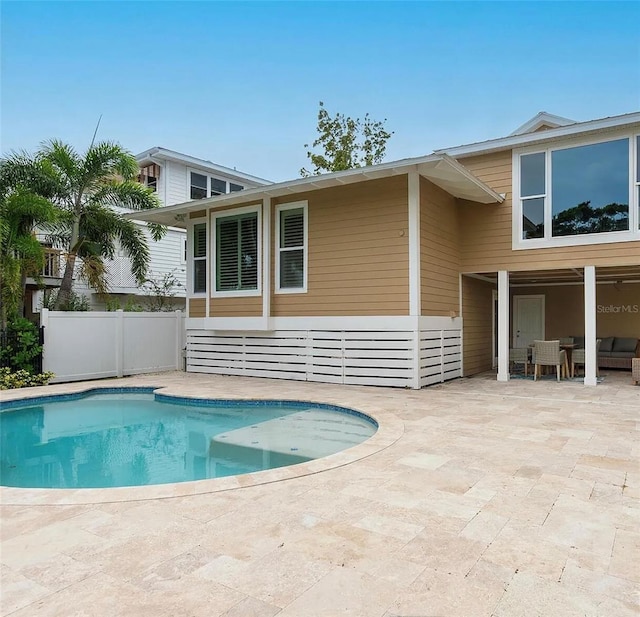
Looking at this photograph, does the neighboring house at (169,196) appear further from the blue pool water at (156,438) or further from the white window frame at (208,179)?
the blue pool water at (156,438)

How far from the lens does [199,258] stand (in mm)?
11203

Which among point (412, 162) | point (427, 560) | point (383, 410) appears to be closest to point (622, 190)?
point (412, 162)

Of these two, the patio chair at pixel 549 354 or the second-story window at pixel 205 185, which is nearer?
the patio chair at pixel 549 354

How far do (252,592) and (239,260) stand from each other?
8.62 meters

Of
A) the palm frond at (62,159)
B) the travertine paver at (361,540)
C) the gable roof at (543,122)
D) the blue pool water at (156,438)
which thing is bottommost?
the blue pool water at (156,438)

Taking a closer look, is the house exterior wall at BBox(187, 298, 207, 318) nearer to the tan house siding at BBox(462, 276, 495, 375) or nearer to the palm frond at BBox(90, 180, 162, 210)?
the palm frond at BBox(90, 180, 162, 210)

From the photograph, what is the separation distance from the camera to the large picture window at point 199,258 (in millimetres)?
11117

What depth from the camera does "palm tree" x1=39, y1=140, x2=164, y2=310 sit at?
34.6 ft

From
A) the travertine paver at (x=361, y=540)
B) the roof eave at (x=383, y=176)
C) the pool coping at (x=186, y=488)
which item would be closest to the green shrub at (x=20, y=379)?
the roof eave at (x=383, y=176)

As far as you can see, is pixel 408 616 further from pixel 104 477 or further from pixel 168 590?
pixel 104 477

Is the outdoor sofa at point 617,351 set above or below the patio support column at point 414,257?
below

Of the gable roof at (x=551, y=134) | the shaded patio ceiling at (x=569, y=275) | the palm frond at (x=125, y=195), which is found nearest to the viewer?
the gable roof at (x=551, y=134)

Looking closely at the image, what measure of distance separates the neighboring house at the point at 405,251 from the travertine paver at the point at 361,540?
4.27 m

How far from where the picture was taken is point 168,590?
86.0 inches
